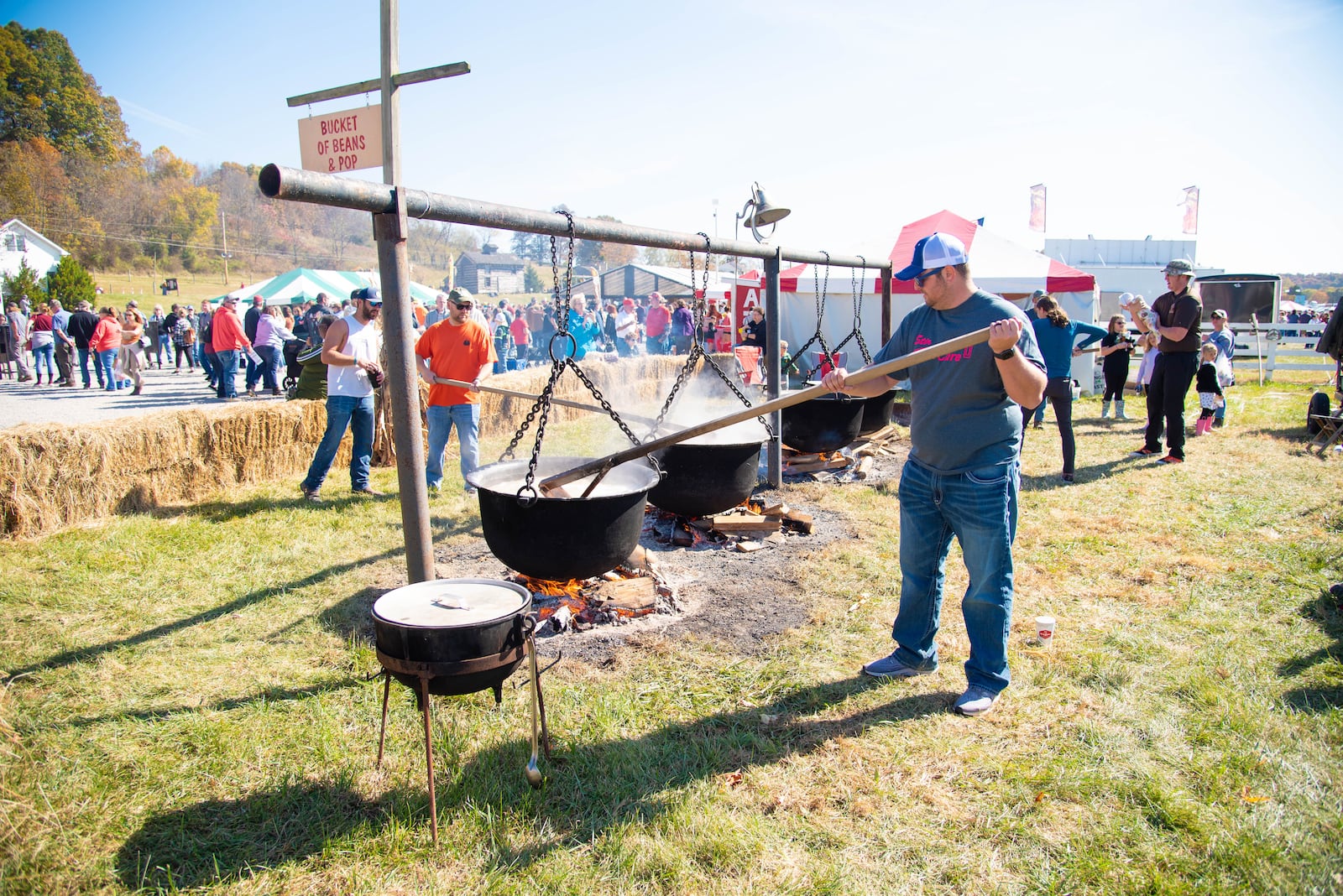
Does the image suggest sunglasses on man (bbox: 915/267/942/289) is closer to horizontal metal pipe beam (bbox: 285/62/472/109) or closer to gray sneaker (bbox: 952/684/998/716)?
gray sneaker (bbox: 952/684/998/716)

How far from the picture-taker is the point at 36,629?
3865 millimetres

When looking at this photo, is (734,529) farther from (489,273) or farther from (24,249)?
(489,273)

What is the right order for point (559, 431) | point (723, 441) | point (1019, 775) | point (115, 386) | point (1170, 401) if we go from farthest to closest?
point (115, 386)
point (559, 431)
point (1170, 401)
point (723, 441)
point (1019, 775)

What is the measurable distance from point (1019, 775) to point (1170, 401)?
6.42 m

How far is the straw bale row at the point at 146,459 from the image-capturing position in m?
5.31

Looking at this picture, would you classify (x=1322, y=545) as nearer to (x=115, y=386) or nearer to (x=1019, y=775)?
(x=1019, y=775)

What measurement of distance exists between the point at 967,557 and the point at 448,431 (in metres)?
4.76

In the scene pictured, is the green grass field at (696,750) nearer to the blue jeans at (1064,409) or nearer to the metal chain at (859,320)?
the metal chain at (859,320)

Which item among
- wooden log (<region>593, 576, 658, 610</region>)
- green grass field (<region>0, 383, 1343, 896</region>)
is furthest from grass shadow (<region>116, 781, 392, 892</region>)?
wooden log (<region>593, 576, 658, 610</region>)

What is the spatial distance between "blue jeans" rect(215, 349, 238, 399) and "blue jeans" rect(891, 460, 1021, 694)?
13.1 m

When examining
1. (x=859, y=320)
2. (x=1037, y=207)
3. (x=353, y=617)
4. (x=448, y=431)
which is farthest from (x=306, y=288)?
(x=1037, y=207)

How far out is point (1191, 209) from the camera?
40.4m

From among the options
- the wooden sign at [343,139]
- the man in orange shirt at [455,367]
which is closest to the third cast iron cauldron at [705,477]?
the man in orange shirt at [455,367]

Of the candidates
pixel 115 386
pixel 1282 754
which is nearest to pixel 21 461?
pixel 1282 754
